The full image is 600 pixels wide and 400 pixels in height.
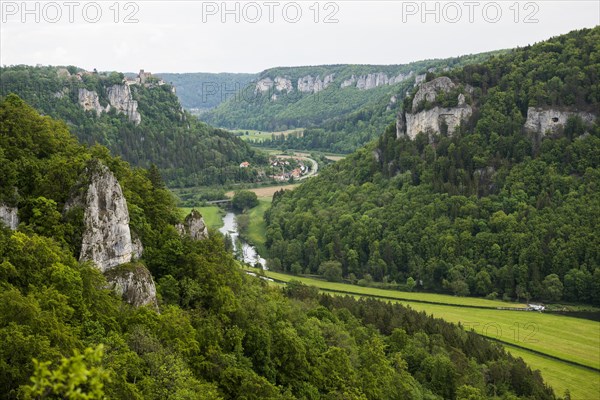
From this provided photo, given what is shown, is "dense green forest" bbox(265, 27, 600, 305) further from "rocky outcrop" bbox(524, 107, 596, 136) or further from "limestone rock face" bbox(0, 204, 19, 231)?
"limestone rock face" bbox(0, 204, 19, 231)

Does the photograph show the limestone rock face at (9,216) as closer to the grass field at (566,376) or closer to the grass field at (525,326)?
the grass field at (566,376)

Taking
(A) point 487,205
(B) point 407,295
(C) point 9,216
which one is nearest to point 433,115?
(A) point 487,205

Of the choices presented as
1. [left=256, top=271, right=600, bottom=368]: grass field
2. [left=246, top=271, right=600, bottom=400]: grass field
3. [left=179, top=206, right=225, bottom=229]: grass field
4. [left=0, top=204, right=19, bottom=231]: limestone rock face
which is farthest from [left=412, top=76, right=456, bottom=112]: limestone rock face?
[left=0, top=204, right=19, bottom=231]: limestone rock face

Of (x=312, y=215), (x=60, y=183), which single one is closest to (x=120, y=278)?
(x=60, y=183)

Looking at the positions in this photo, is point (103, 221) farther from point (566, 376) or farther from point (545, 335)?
point (545, 335)

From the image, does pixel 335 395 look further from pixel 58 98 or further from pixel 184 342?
pixel 58 98

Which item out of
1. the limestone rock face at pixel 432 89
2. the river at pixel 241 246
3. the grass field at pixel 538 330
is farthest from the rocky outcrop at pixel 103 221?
the limestone rock face at pixel 432 89
